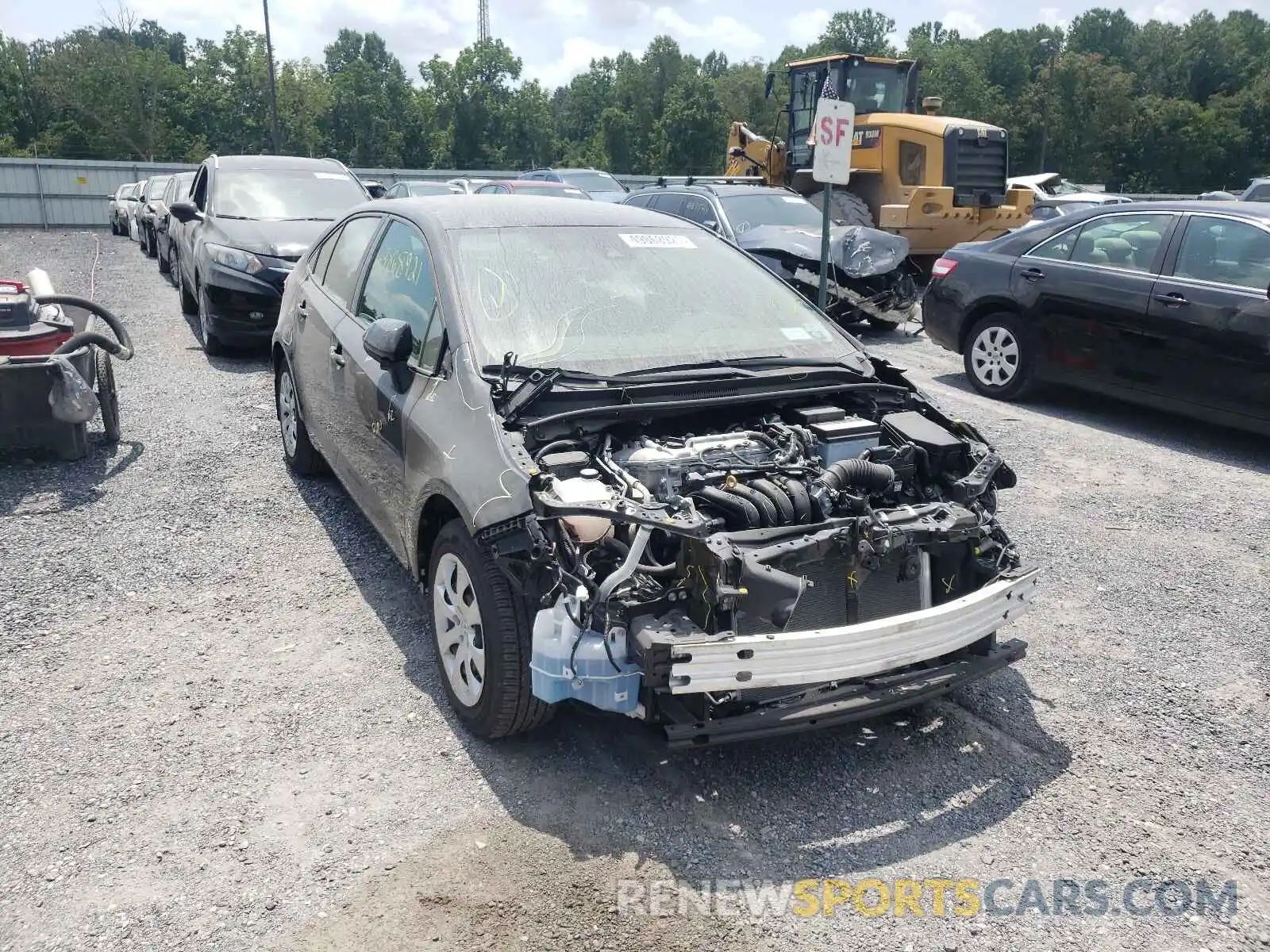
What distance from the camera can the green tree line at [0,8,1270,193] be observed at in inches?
2299

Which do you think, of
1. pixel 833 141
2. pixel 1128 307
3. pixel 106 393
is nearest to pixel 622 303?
pixel 106 393

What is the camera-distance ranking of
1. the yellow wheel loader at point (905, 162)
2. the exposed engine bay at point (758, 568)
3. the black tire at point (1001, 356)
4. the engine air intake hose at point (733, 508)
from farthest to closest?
the yellow wheel loader at point (905, 162), the black tire at point (1001, 356), the engine air intake hose at point (733, 508), the exposed engine bay at point (758, 568)

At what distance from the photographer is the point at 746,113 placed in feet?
256

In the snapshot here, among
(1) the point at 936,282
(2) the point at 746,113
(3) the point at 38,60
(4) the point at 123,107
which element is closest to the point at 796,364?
(1) the point at 936,282

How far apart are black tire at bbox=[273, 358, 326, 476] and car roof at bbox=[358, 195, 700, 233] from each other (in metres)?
1.39

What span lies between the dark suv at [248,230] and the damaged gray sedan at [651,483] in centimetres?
443

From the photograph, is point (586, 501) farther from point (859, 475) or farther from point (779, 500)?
point (859, 475)

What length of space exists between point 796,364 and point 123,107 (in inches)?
2566

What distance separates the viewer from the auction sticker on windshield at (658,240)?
4.53 meters

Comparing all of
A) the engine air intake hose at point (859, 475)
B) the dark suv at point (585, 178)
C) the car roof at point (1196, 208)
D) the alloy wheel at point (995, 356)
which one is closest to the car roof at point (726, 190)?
the alloy wheel at point (995, 356)

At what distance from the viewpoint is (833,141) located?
8633 millimetres

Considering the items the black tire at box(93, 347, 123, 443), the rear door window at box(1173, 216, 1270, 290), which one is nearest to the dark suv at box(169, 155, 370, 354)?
the black tire at box(93, 347, 123, 443)

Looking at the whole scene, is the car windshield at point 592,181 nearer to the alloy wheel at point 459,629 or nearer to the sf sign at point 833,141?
the sf sign at point 833,141

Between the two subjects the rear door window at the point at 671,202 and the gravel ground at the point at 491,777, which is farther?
the rear door window at the point at 671,202
